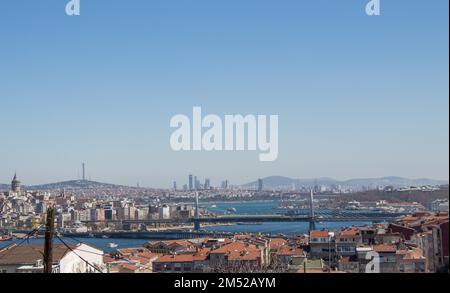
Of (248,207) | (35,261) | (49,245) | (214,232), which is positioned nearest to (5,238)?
(35,261)

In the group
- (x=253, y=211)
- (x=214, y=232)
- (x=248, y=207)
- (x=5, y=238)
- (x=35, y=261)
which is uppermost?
(x=35, y=261)

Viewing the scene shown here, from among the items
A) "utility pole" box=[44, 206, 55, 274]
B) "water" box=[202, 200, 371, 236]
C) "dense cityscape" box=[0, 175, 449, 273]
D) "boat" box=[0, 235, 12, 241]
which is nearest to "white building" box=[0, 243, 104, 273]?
"dense cityscape" box=[0, 175, 449, 273]

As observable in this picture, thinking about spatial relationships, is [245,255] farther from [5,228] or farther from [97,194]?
[97,194]

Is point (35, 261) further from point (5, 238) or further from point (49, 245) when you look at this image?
point (5, 238)

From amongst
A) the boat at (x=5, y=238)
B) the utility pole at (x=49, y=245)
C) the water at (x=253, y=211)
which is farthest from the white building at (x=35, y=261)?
the water at (x=253, y=211)

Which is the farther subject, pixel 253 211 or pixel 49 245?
pixel 253 211

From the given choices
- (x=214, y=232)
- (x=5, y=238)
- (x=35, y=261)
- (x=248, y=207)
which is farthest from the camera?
(x=248, y=207)

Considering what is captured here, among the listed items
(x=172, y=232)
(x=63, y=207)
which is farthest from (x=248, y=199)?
(x=63, y=207)

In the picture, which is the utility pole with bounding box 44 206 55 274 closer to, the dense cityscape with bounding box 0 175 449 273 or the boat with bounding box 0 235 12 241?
the dense cityscape with bounding box 0 175 449 273
